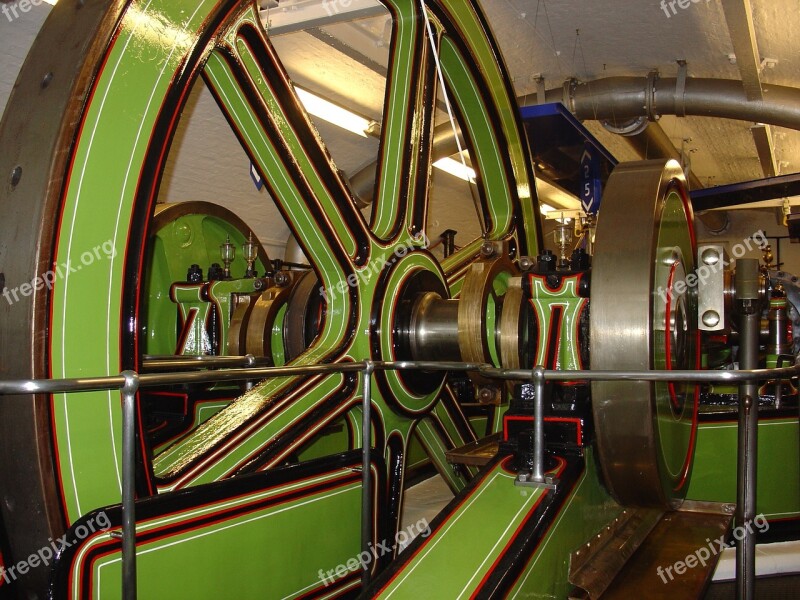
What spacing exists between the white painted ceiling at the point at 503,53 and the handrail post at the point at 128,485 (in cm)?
330

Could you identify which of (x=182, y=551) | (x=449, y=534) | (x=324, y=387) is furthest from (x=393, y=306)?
(x=182, y=551)

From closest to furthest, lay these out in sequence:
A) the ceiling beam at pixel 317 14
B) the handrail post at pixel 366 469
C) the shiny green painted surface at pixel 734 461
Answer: the handrail post at pixel 366 469
the shiny green painted surface at pixel 734 461
the ceiling beam at pixel 317 14

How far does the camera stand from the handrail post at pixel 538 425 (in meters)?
1.92

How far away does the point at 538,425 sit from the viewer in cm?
196

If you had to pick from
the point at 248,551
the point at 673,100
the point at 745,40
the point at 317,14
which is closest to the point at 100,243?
the point at 248,551

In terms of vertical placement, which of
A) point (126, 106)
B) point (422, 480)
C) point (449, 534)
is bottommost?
point (422, 480)

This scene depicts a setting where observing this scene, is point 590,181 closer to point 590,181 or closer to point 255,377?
point 590,181

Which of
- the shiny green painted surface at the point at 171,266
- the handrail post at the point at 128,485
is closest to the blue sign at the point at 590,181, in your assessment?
the shiny green painted surface at the point at 171,266

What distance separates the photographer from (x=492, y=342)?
2.52 m

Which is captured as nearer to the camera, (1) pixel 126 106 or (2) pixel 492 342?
(1) pixel 126 106

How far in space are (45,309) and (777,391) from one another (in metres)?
3.29

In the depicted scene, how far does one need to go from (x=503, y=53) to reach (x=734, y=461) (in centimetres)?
362

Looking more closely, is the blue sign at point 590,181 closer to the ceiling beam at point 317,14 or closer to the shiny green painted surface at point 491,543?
the ceiling beam at point 317,14

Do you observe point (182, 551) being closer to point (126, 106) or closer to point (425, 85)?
point (126, 106)
